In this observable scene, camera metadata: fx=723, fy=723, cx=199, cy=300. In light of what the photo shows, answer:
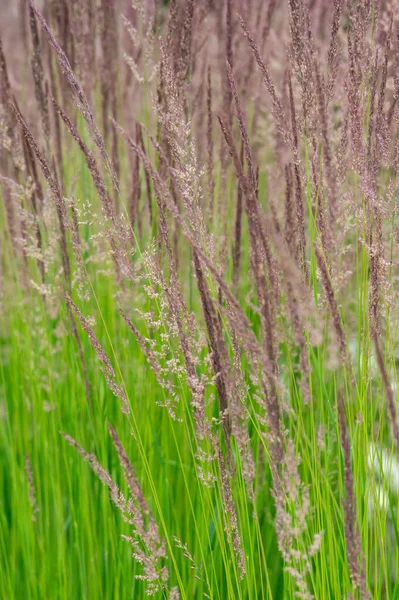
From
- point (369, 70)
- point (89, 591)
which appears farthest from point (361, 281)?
point (89, 591)

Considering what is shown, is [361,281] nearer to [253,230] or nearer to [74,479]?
[253,230]

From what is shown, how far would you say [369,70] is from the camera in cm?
144

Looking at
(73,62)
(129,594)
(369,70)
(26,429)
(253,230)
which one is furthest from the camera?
(73,62)

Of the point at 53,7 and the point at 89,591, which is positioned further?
the point at 53,7

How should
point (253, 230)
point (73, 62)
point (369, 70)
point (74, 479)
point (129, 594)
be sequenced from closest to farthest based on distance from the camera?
point (253, 230) < point (369, 70) < point (129, 594) < point (74, 479) < point (73, 62)

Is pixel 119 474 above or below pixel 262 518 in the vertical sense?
above

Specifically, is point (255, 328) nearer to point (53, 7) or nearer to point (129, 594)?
point (129, 594)

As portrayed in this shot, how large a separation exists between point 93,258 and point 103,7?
863 mm

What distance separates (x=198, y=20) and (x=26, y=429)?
46.3 inches

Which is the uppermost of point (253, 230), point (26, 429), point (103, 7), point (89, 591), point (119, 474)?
point (103, 7)

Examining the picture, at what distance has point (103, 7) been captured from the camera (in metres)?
2.22

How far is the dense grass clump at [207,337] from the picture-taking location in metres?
1.05

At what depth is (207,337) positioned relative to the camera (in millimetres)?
1629

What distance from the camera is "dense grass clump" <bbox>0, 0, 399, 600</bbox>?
1.05m
